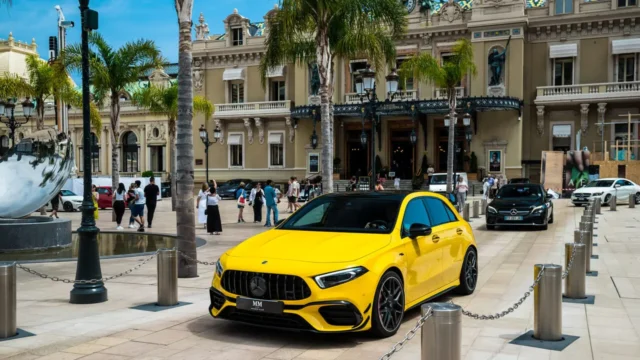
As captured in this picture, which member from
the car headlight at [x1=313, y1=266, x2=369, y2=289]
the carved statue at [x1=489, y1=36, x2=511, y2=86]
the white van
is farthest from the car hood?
the carved statue at [x1=489, y1=36, x2=511, y2=86]

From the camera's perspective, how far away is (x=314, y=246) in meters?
6.47

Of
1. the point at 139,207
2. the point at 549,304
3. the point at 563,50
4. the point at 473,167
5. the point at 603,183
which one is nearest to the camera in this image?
the point at 549,304

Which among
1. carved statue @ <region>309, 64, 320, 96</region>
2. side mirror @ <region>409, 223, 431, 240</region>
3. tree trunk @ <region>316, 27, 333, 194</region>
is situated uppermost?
carved statue @ <region>309, 64, 320, 96</region>

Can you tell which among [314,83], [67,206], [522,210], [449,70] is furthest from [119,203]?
[314,83]

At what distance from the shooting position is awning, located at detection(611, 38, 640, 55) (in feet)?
127

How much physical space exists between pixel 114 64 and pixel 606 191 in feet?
79.6

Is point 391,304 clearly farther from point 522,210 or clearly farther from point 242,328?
point 522,210

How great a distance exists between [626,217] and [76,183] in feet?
100

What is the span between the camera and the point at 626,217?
923 inches

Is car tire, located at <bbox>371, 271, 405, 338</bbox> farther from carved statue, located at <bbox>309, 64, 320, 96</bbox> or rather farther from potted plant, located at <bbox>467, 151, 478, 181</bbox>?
carved statue, located at <bbox>309, 64, 320, 96</bbox>

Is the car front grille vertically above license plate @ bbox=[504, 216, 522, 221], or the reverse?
the car front grille

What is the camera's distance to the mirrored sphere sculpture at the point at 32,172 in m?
15.1

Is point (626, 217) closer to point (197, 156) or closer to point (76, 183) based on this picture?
point (76, 183)

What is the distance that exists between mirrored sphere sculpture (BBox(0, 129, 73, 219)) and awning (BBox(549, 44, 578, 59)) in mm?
34670
